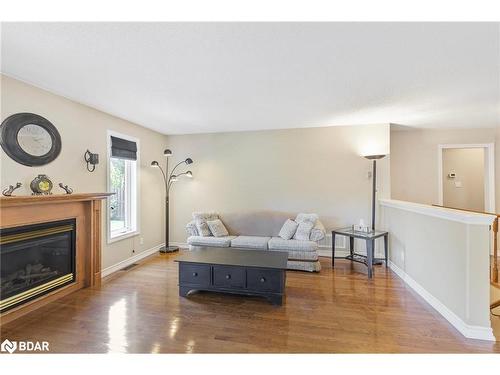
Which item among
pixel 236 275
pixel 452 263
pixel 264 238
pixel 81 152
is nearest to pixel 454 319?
pixel 452 263

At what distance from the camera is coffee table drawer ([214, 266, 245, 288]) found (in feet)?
9.18

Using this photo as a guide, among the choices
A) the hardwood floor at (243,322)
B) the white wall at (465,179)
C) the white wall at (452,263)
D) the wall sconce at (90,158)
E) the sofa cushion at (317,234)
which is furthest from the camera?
the white wall at (465,179)

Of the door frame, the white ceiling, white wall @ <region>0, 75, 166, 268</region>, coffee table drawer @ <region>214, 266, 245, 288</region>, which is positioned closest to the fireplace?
white wall @ <region>0, 75, 166, 268</region>

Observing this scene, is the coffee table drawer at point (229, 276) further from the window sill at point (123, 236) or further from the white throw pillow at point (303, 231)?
the window sill at point (123, 236)

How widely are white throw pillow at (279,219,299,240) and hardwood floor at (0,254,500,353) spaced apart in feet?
3.16

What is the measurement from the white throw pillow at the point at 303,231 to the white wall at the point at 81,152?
286 cm

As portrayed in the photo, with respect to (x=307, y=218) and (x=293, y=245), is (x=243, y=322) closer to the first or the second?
(x=293, y=245)

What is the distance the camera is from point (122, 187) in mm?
4223

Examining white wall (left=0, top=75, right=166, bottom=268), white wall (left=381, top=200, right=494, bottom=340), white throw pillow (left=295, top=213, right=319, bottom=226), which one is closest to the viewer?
white wall (left=381, top=200, right=494, bottom=340)

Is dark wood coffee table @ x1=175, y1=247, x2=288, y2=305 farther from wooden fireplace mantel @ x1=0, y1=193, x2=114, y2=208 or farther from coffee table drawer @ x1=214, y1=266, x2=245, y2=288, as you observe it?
wooden fireplace mantel @ x1=0, y1=193, x2=114, y2=208

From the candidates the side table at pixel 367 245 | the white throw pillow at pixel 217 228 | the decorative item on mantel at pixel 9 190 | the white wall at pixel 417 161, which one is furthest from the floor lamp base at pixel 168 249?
the white wall at pixel 417 161

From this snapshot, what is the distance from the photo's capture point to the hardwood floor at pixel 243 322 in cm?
201

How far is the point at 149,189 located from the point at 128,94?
2184mm
